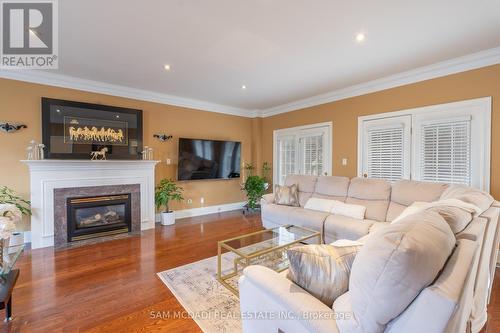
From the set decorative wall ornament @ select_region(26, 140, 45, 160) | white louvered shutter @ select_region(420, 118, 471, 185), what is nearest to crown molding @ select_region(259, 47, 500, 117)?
white louvered shutter @ select_region(420, 118, 471, 185)

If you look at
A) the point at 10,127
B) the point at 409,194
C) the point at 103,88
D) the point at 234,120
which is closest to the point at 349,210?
the point at 409,194

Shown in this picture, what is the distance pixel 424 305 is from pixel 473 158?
11.0 ft

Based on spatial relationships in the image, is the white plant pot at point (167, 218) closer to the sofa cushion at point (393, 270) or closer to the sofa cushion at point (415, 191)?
the sofa cushion at point (415, 191)

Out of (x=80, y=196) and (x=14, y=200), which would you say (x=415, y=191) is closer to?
(x=80, y=196)

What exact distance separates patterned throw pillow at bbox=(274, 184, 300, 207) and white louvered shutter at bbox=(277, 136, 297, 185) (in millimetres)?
1427

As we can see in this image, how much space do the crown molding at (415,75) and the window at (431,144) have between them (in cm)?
47

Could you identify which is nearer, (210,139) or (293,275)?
(293,275)

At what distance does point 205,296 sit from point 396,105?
3972mm

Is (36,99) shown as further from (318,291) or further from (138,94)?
(318,291)

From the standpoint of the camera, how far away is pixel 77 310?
2016 millimetres

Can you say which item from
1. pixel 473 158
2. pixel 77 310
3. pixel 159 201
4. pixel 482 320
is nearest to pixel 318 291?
pixel 482 320

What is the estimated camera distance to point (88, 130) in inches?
159

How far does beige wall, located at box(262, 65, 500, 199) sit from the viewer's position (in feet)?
9.72

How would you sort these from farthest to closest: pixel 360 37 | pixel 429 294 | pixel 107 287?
pixel 360 37 → pixel 107 287 → pixel 429 294
